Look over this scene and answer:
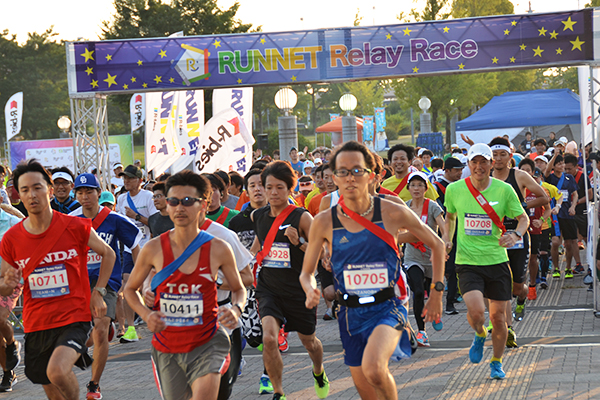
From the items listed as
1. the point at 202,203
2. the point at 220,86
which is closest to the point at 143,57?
the point at 220,86

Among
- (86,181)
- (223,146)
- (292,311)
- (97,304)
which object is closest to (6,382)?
(86,181)

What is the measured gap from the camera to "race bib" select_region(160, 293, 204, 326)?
4301mm

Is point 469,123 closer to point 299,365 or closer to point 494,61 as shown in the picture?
point 494,61

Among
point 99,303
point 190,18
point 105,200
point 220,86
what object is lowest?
point 99,303

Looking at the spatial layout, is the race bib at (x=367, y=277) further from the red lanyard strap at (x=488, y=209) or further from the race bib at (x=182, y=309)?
the red lanyard strap at (x=488, y=209)

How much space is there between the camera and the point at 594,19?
422 inches

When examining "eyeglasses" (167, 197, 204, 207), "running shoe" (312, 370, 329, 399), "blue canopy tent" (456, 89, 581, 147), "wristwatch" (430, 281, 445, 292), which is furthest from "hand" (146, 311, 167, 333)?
"blue canopy tent" (456, 89, 581, 147)

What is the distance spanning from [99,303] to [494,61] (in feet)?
27.5

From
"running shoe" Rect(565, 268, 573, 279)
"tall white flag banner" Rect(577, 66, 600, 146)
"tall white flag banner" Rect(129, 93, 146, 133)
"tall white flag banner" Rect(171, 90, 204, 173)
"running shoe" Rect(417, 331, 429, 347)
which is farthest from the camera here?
"tall white flag banner" Rect(129, 93, 146, 133)

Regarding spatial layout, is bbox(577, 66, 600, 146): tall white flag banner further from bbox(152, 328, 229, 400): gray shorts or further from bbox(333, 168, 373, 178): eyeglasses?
bbox(152, 328, 229, 400): gray shorts

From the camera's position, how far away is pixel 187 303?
169 inches

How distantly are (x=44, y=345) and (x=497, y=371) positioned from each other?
3827 millimetres

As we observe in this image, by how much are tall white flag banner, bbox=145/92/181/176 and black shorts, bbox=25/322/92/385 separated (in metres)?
10.2

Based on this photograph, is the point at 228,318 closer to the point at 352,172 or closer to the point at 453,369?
the point at 352,172
